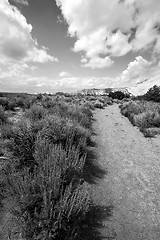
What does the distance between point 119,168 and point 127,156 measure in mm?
1227

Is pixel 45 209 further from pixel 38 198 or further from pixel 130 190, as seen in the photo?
pixel 130 190

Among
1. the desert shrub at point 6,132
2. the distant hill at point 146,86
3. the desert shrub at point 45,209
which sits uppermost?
the distant hill at point 146,86

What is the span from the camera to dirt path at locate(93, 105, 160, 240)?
3.07 m

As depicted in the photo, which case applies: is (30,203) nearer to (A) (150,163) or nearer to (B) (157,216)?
(B) (157,216)

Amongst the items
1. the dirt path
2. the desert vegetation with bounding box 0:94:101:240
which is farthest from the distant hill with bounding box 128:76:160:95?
the desert vegetation with bounding box 0:94:101:240

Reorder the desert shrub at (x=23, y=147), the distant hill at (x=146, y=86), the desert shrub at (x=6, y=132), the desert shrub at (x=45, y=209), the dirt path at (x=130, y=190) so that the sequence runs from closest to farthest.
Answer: the desert shrub at (x=45, y=209) → the dirt path at (x=130, y=190) → the desert shrub at (x=23, y=147) → the desert shrub at (x=6, y=132) → the distant hill at (x=146, y=86)

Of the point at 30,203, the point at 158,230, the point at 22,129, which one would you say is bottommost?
the point at 158,230

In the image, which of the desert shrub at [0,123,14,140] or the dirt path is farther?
the desert shrub at [0,123,14,140]

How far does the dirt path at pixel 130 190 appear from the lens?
307 cm

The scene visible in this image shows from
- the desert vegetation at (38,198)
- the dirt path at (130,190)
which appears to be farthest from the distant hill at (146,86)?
the desert vegetation at (38,198)

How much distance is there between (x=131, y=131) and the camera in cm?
1026

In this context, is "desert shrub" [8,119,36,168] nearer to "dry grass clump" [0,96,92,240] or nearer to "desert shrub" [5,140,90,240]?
"dry grass clump" [0,96,92,240]

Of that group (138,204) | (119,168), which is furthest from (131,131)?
(138,204)

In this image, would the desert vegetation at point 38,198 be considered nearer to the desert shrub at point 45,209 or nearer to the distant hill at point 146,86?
the desert shrub at point 45,209
